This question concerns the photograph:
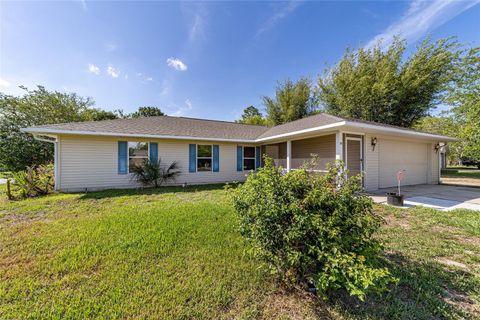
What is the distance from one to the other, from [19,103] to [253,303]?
22.9 meters

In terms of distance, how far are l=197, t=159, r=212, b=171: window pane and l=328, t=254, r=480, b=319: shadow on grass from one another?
28.7 ft

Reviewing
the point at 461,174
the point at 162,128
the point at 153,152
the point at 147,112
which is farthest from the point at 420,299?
the point at 147,112

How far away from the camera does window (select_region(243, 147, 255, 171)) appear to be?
1138cm

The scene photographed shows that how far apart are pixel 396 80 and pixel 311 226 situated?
1881 cm

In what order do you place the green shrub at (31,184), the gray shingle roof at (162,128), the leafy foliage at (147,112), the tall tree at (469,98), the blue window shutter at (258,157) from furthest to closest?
the leafy foliage at (147,112), the blue window shutter at (258,157), the tall tree at (469,98), the gray shingle roof at (162,128), the green shrub at (31,184)

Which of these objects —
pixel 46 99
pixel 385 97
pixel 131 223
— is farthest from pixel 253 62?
pixel 46 99

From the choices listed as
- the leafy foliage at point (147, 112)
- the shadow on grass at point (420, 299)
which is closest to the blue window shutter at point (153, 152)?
the shadow on grass at point (420, 299)

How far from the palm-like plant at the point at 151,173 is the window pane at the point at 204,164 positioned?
4.66ft

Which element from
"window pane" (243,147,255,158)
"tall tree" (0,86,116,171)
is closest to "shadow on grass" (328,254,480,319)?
"window pane" (243,147,255,158)

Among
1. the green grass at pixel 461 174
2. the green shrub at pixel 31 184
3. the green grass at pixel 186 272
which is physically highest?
the green shrub at pixel 31 184

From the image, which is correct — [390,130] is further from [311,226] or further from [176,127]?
[176,127]

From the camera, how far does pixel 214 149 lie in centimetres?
1039

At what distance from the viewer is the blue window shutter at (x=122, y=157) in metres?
8.46

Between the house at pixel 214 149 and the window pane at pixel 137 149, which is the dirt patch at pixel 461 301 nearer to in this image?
the house at pixel 214 149
